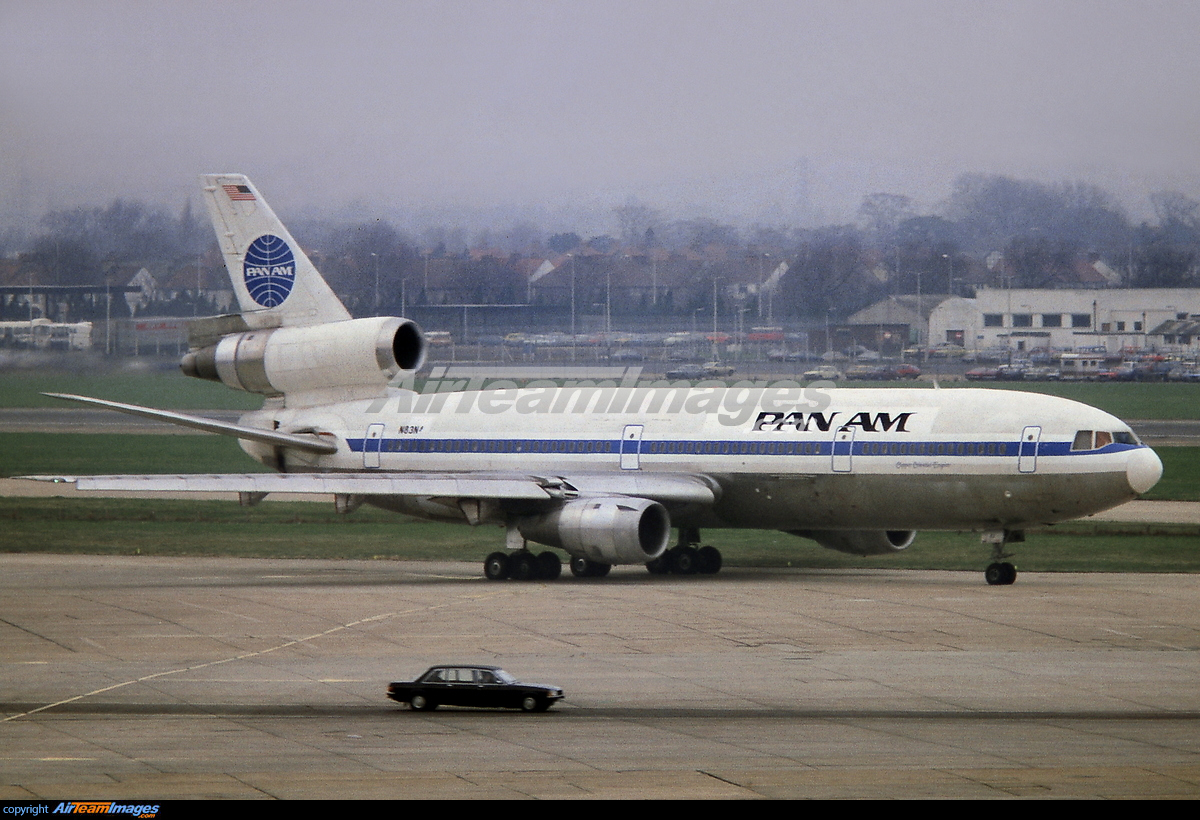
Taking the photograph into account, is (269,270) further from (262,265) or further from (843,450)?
(843,450)

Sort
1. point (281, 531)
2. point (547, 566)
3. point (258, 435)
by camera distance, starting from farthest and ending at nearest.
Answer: point (281, 531)
point (258, 435)
point (547, 566)

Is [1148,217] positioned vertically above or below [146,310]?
above

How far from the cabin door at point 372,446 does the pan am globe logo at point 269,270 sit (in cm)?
437

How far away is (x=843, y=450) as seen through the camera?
36375mm

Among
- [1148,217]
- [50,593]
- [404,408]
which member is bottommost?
[50,593]

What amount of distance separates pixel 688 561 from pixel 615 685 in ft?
54.3

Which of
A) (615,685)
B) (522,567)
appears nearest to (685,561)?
(522,567)

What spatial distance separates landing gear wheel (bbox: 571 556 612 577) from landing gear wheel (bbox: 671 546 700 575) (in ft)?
6.61

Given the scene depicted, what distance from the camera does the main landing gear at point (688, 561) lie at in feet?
130

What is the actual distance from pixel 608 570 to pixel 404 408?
24.4ft

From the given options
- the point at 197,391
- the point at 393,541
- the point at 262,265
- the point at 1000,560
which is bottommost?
the point at 393,541

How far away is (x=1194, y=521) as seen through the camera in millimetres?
48656

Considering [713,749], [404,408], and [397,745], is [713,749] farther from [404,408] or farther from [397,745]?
[404,408]

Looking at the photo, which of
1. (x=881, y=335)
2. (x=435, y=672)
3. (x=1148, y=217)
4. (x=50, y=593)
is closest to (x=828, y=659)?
(x=435, y=672)
